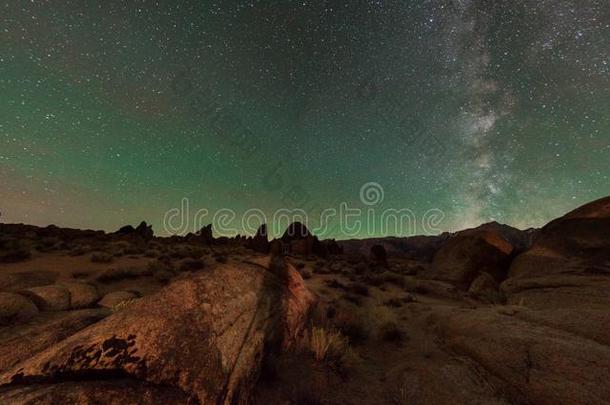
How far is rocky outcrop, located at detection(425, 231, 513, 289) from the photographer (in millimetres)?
17750

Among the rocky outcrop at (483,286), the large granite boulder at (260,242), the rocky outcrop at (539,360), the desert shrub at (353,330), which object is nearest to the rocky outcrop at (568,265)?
the rocky outcrop at (483,286)

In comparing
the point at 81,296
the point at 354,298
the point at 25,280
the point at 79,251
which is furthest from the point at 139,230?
the point at 354,298

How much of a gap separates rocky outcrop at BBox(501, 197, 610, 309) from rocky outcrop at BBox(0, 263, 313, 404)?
1011cm

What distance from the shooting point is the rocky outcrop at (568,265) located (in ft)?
31.5

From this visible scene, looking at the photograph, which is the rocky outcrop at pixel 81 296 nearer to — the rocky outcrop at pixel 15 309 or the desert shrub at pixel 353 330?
the rocky outcrop at pixel 15 309

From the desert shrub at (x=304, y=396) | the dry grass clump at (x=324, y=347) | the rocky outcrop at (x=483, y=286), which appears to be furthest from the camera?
the rocky outcrop at (x=483, y=286)

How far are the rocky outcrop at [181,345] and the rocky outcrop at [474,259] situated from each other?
1667 centimetres

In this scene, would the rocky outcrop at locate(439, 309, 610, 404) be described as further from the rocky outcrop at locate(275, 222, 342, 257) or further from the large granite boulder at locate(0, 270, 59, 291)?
the rocky outcrop at locate(275, 222, 342, 257)

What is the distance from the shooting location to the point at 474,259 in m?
18.4

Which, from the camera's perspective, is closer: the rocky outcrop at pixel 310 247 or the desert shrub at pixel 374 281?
the desert shrub at pixel 374 281

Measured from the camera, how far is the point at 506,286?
13.1 metres

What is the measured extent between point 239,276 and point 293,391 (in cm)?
247

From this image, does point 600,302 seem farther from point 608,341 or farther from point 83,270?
point 83,270

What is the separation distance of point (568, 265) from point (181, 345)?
16.5 m
